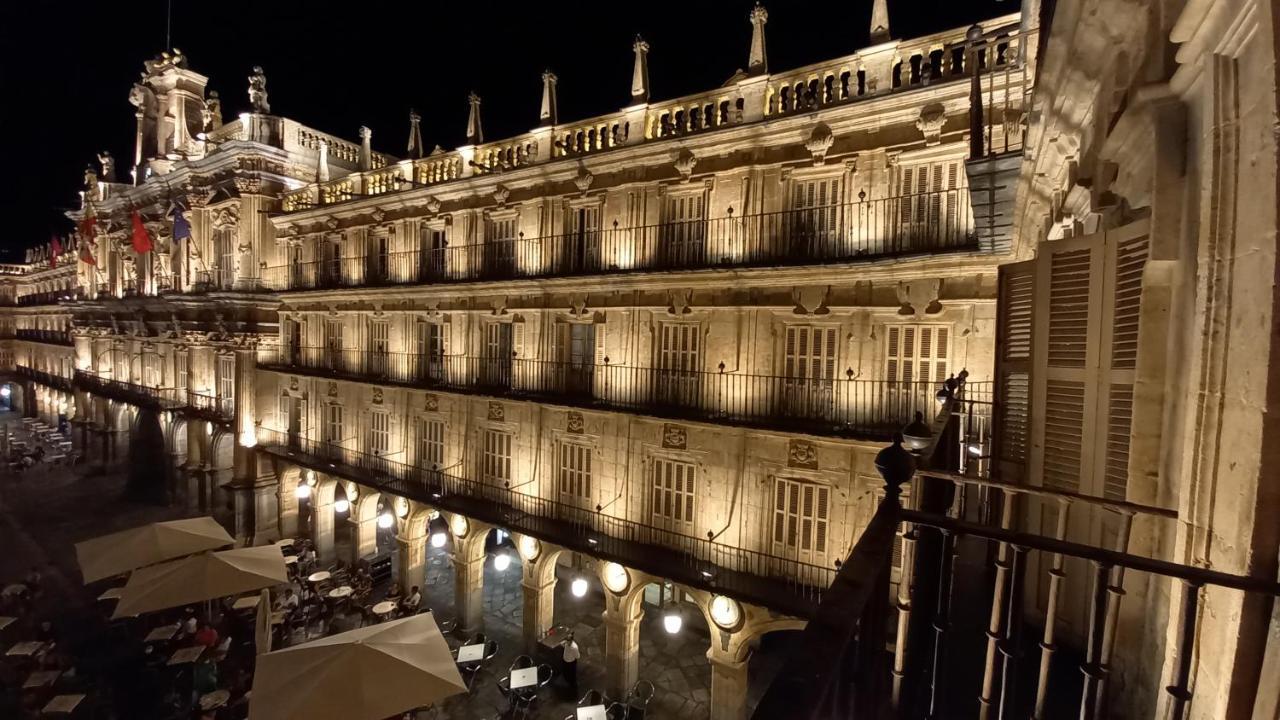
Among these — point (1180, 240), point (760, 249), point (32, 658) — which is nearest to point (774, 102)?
point (760, 249)

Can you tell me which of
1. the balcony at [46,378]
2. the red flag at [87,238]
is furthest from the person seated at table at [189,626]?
the balcony at [46,378]

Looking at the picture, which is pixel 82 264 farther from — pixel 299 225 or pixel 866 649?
pixel 866 649

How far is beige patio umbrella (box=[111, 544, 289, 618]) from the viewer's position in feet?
36.4

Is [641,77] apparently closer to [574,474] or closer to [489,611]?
[574,474]

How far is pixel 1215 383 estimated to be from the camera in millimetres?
2096

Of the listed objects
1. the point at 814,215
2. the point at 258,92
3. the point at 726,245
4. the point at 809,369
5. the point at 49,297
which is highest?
the point at 258,92

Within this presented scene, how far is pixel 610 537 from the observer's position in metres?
14.5

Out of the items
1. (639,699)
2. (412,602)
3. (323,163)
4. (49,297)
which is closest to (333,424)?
(412,602)

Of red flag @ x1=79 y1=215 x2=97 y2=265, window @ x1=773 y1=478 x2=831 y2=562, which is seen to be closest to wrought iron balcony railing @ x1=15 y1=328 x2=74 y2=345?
red flag @ x1=79 y1=215 x2=97 y2=265

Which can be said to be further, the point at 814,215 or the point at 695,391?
the point at 695,391

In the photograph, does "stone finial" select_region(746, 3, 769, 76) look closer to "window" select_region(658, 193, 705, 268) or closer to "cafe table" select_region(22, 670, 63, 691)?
"window" select_region(658, 193, 705, 268)

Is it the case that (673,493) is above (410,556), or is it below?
above

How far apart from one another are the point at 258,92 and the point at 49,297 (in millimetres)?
43404

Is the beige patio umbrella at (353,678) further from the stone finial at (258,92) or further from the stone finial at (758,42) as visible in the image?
the stone finial at (258,92)
